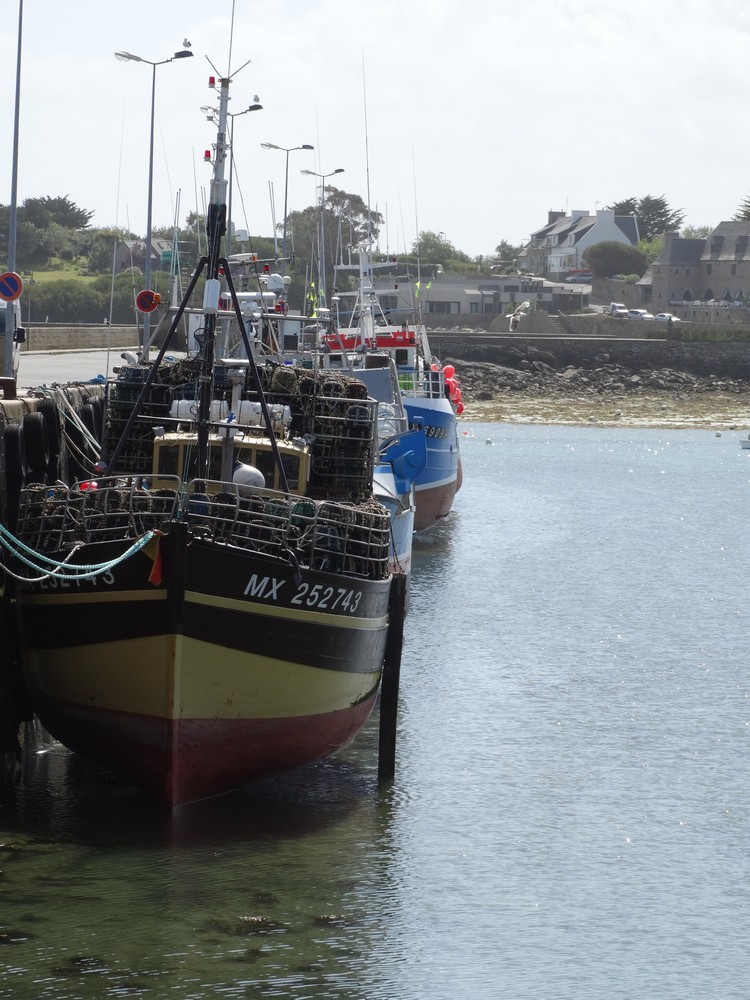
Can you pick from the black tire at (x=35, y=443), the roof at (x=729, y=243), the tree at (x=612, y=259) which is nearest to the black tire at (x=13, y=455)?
the black tire at (x=35, y=443)

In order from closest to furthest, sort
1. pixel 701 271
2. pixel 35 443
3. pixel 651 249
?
1. pixel 35 443
2. pixel 701 271
3. pixel 651 249

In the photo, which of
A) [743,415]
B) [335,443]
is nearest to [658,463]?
[743,415]

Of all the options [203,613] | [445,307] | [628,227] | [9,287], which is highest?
[628,227]

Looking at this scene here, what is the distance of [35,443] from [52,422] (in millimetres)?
1478

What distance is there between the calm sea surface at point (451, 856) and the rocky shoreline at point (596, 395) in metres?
55.9

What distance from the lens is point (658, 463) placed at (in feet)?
192

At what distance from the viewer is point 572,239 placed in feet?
477

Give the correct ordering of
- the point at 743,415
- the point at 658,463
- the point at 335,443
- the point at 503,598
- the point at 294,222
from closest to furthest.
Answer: the point at 335,443
the point at 503,598
the point at 658,463
the point at 743,415
the point at 294,222

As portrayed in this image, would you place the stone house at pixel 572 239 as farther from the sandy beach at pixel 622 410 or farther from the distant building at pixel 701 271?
the sandy beach at pixel 622 410

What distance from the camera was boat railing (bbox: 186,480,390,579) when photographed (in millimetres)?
13008

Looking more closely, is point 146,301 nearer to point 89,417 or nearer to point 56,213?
point 89,417

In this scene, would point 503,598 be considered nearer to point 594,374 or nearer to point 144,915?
point 144,915

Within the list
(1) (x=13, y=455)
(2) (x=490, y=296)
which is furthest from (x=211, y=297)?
(2) (x=490, y=296)

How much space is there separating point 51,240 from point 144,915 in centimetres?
10953
